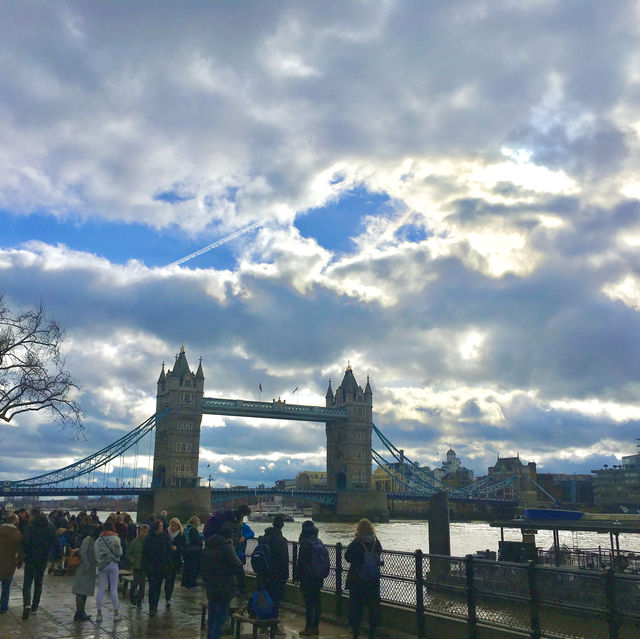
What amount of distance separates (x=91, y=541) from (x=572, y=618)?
23.5 feet

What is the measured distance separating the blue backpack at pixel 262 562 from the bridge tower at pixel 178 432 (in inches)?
3229

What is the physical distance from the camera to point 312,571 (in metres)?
9.22

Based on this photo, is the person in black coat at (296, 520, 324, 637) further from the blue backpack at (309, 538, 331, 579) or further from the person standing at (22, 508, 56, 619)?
the person standing at (22, 508, 56, 619)

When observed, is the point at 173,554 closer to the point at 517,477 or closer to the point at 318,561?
the point at 318,561

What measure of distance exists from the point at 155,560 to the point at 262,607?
291cm

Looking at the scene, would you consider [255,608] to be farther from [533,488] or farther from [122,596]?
[533,488]

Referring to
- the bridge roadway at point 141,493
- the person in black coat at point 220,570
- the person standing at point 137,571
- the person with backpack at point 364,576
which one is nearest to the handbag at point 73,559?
the person standing at point 137,571

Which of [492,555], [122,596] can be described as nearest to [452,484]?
[492,555]

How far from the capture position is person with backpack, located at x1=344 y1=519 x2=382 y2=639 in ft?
29.3

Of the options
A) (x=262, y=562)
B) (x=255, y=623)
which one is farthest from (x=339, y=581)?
(x=255, y=623)

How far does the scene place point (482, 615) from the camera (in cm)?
912

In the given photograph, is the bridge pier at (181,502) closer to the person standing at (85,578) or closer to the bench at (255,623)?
the person standing at (85,578)

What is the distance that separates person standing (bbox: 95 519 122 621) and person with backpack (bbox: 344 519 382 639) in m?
4.00

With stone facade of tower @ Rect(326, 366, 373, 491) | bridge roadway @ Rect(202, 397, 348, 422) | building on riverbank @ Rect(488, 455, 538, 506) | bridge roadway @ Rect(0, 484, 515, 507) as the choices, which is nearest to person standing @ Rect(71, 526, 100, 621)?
bridge roadway @ Rect(0, 484, 515, 507)
